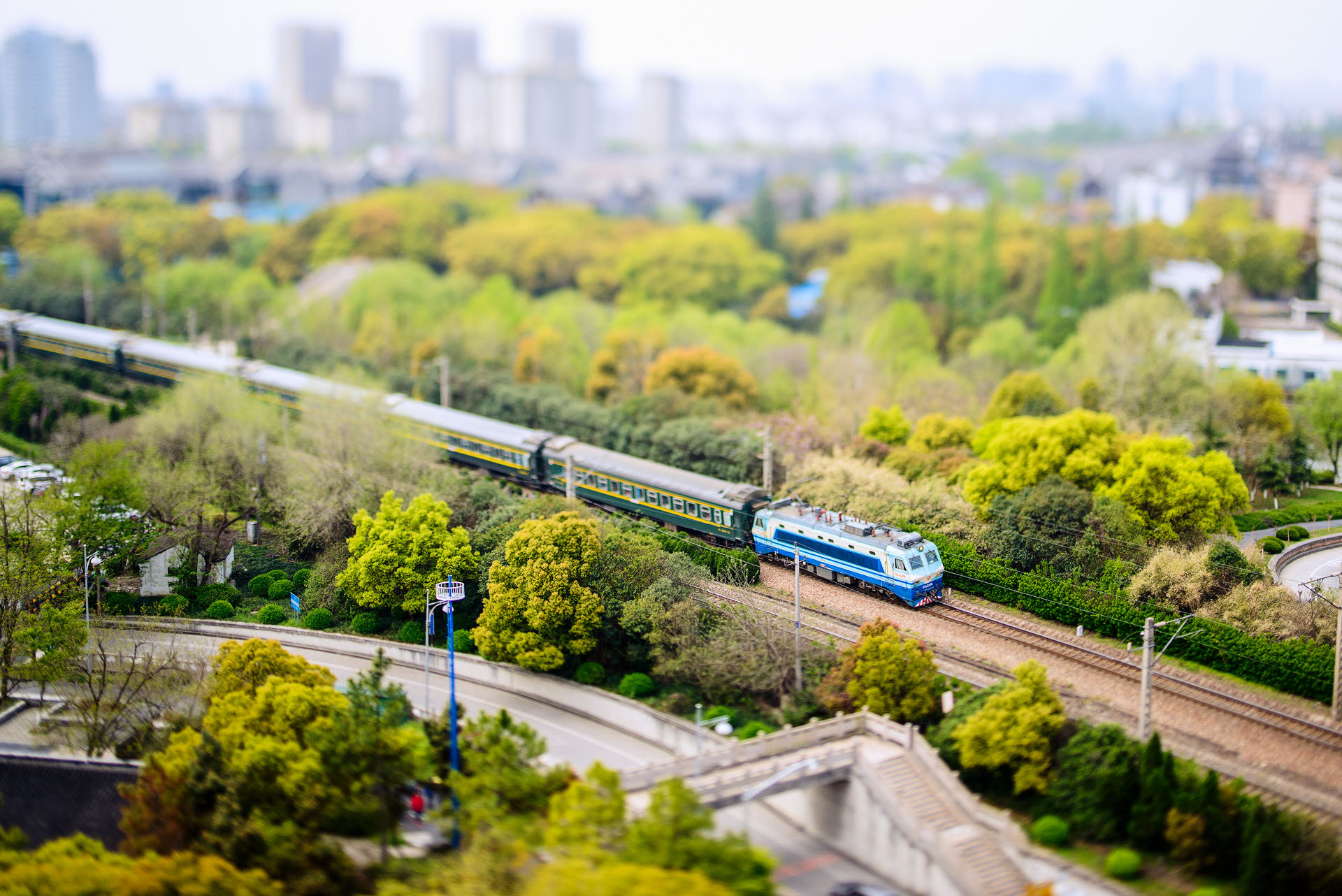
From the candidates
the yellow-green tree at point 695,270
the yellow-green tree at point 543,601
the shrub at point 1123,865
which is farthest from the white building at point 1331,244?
the shrub at point 1123,865

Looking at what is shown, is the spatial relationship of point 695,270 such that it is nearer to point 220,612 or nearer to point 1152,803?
point 220,612

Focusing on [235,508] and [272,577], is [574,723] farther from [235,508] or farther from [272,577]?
[235,508]

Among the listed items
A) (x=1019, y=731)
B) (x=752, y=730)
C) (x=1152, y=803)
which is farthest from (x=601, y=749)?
(x=1152, y=803)

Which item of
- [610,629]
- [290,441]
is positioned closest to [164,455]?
[290,441]

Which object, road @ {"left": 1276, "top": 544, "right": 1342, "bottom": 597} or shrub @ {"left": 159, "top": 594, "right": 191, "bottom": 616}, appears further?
shrub @ {"left": 159, "top": 594, "right": 191, "bottom": 616}

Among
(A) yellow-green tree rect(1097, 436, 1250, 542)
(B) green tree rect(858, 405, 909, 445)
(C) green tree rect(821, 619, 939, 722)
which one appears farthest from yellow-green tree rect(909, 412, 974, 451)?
(C) green tree rect(821, 619, 939, 722)

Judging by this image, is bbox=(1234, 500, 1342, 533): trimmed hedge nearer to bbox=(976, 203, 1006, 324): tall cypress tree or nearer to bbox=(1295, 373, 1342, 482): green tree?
bbox=(1295, 373, 1342, 482): green tree

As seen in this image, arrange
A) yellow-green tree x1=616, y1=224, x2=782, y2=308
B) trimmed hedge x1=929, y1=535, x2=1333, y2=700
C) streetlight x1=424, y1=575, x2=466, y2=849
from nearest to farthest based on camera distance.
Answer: streetlight x1=424, y1=575, x2=466, y2=849, trimmed hedge x1=929, y1=535, x2=1333, y2=700, yellow-green tree x1=616, y1=224, x2=782, y2=308

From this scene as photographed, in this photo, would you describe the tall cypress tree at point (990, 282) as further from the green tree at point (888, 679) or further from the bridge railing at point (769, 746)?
the bridge railing at point (769, 746)
